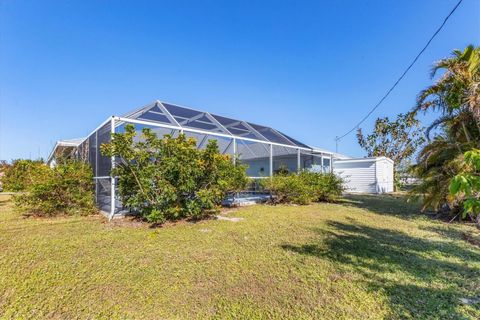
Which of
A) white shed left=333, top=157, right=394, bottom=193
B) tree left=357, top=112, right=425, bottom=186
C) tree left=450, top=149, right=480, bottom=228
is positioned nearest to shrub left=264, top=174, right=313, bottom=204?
tree left=450, top=149, right=480, bottom=228

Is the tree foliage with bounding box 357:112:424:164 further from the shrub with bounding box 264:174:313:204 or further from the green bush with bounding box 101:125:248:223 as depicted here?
the green bush with bounding box 101:125:248:223

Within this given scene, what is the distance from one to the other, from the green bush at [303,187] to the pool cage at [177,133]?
3.82 ft

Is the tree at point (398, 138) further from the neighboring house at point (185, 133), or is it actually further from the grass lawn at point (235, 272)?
the grass lawn at point (235, 272)

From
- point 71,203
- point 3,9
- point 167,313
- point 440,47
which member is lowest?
point 167,313

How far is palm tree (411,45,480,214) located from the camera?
21.6 ft

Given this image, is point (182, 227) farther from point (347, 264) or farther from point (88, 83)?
point (88, 83)

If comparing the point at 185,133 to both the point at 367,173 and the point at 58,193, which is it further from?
the point at 367,173

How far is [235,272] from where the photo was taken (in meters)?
3.31

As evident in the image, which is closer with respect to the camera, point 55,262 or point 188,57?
point 55,262

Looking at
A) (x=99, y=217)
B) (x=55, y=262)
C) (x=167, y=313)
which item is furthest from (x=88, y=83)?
(x=167, y=313)

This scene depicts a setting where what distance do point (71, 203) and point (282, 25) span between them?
11.3 m

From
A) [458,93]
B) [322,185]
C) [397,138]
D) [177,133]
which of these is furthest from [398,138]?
[177,133]

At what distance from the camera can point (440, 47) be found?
8.02 meters

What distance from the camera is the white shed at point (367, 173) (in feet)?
58.3
